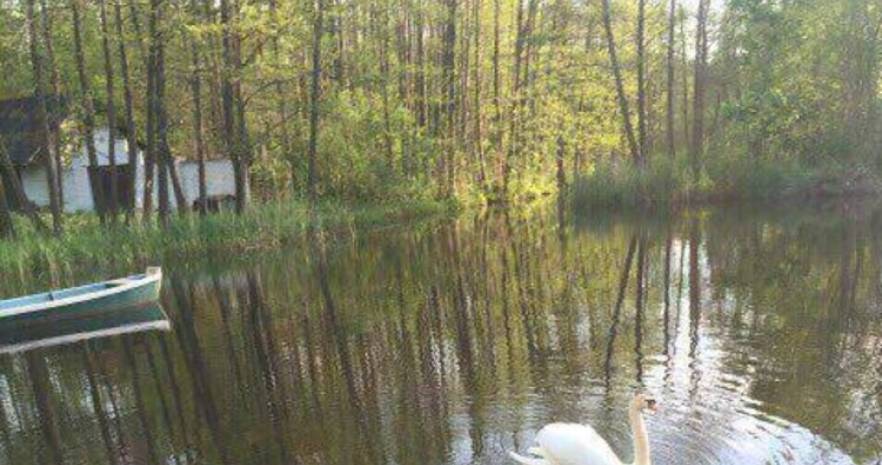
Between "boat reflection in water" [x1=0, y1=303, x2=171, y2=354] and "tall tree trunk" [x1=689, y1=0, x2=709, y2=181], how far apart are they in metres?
19.9

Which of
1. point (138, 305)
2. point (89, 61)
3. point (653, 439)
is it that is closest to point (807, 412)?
point (653, 439)

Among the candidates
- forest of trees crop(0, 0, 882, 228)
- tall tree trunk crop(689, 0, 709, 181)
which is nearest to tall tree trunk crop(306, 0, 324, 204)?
forest of trees crop(0, 0, 882, 228)

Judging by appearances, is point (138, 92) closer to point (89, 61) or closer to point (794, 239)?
point (89, 61)

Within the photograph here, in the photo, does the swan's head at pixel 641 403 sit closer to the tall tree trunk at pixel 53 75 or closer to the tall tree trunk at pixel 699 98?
the tall tree trunk at pixel 53 75

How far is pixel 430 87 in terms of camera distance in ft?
133

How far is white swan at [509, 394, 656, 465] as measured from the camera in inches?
266

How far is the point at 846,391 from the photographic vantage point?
9664mm

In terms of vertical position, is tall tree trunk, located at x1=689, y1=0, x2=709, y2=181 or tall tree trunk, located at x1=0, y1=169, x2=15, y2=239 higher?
tall tree trunk, located at x1=689, y1=0, x2=709, y2=181

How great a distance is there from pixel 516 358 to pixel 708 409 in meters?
3.08

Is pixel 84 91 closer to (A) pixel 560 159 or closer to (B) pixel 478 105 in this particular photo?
(B) pixel 478 105

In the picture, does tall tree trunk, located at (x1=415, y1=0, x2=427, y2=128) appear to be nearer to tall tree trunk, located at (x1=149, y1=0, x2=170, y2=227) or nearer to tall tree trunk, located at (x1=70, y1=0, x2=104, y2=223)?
tall tree trunk, located at (x1=149, y1=0, x2=170, y2=227)

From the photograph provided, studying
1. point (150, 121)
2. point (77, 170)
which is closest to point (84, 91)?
point (150, 121)

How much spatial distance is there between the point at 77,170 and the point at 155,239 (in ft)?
51.0

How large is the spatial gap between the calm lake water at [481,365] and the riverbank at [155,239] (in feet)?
2.45
